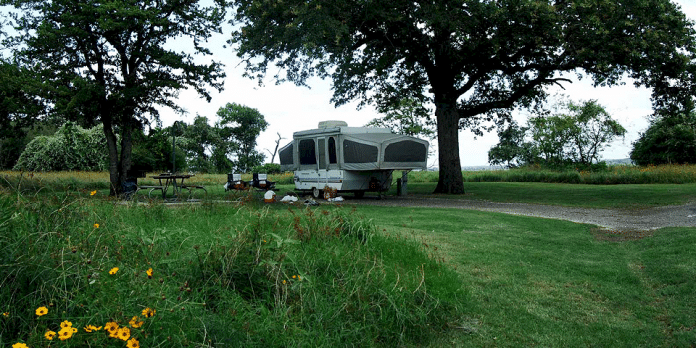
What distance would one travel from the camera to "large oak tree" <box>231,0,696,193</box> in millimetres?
16438

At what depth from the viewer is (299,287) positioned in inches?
151

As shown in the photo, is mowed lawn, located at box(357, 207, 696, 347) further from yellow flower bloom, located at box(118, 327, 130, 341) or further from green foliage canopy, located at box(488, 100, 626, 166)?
green foliage canopy, located at box(488, 100, 626, 166)

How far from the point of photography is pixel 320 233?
5.34m

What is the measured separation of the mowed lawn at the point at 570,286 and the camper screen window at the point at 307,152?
9998 millimetres

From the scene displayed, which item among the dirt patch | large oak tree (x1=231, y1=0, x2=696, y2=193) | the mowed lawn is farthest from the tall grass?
large oak tree (x1=231, y1=0, x2=696, y2=193)

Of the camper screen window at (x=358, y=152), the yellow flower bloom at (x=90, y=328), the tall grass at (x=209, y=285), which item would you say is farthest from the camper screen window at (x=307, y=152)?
the yellow flower bloom at (x=90, y=328)

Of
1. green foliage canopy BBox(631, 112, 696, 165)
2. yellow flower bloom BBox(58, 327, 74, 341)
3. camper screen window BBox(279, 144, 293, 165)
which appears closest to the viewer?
yellow flower bloom BBox(58, 327, 74, 341)

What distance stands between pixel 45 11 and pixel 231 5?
686 cm

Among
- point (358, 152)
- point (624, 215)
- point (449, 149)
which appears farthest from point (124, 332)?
point (449, 149)

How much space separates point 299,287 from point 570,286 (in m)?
3.11

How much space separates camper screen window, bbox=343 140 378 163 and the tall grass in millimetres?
11528

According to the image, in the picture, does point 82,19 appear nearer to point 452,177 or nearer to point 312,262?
point 452,177

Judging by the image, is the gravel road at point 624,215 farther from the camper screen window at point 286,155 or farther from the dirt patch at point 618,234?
the camper screen window at point 286,155

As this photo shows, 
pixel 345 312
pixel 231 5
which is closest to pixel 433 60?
pixel 231 5
